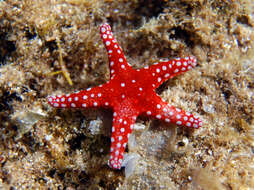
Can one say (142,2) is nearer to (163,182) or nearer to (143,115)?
(143,115)

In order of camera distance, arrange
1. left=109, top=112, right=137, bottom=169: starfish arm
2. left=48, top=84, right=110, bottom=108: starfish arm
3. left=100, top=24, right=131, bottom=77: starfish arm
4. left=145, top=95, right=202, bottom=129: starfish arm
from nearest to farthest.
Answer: left=109, top=112, right=137, bottom=169: starfish arm → left=145, top=95, right=202, bottom=129: starfish arm → left=48, top=84, right=110, bottom=108: starfish arm → left=100, top=24, right=131, bottom=77: starfish arm

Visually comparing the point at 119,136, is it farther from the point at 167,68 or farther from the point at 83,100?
the point at 167,68

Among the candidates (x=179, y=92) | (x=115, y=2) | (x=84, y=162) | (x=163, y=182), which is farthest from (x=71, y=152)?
(x=115, y=2)

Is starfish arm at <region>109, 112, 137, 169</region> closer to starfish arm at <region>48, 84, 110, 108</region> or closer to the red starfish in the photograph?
the red starfish

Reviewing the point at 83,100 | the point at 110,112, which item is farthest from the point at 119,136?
the point at 83,100

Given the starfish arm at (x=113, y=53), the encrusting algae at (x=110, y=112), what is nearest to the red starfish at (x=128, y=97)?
the starfish arm at (x=113, y=53)

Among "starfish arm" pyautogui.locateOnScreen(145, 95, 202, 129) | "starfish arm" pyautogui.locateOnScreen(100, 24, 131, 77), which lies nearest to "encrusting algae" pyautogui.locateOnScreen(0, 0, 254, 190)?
"starfish arm" pyautogui.locateOnScreen(145, 95, 202, 129)

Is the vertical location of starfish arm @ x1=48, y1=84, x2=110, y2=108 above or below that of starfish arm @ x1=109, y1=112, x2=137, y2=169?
above
